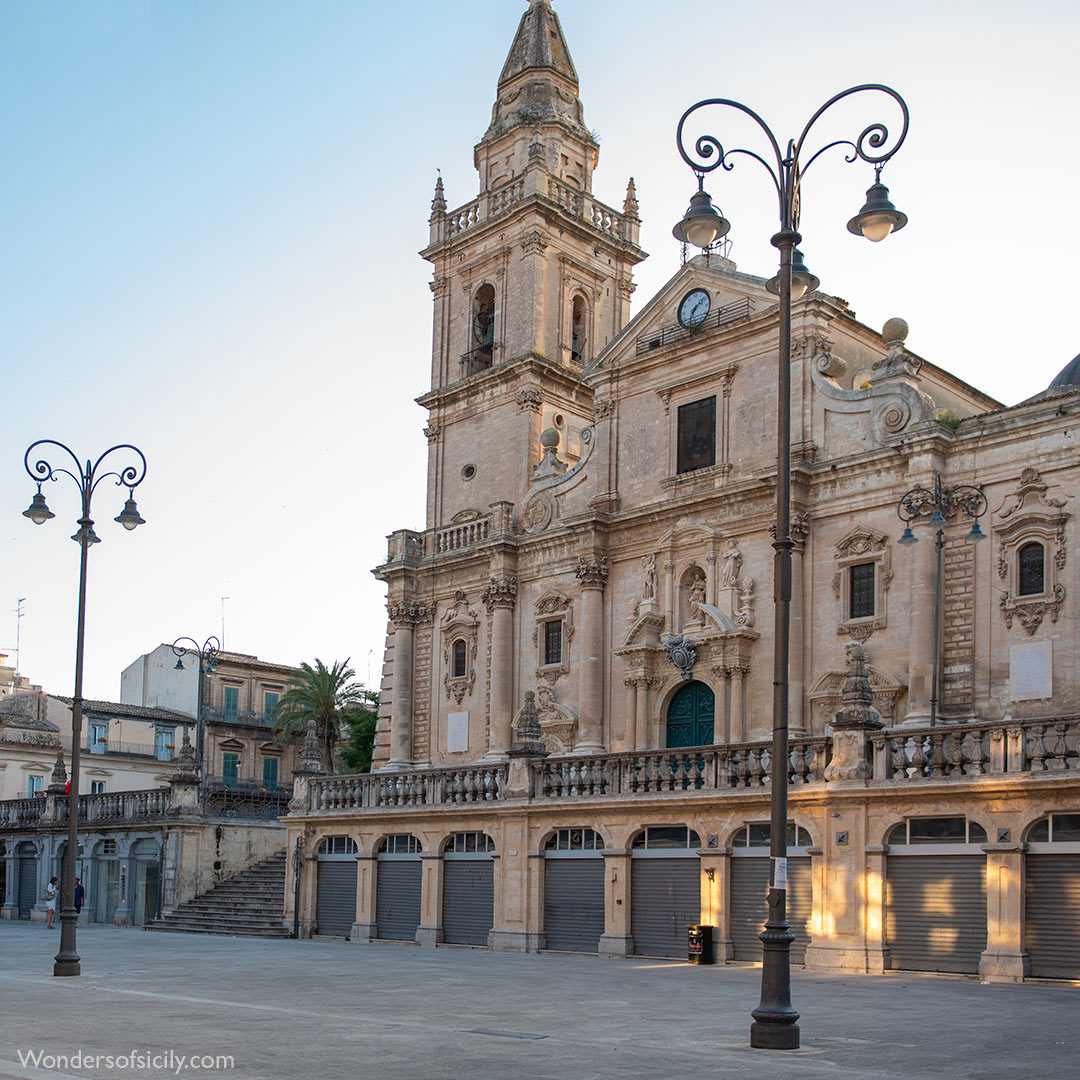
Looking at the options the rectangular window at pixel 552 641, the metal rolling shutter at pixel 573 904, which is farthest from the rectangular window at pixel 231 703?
the metal rolling shutter at pixel 573 904

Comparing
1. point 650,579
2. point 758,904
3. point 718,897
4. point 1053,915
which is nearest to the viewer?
point 1053,915

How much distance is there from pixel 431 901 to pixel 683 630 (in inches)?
412

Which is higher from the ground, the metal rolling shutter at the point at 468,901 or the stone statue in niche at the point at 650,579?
the stone statue in niche at the point at 650,579

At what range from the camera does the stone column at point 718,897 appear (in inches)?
1043

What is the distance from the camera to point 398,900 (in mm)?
34125

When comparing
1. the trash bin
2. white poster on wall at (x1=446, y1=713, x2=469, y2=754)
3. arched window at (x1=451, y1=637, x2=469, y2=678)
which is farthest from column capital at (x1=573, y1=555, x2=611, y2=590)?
the trash bin

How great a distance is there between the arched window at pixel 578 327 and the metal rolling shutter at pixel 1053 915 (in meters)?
29.2

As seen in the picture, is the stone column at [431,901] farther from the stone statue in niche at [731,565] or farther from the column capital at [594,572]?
the stone statue in niche at [731,565]

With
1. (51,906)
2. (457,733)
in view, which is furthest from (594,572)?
(51,906)

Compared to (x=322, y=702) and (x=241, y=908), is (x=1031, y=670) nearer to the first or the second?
(x=241, y=908)

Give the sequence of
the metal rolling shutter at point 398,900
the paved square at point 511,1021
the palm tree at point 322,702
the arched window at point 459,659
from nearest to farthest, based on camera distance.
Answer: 1. the paved square at point 511,1021
2. the metal rolling shutter at point 398,900
3. the arched window at point 459,659
4. the palm tree at point 322,702

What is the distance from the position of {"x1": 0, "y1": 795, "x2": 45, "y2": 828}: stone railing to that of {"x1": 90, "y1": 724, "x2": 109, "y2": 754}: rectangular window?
17.7m

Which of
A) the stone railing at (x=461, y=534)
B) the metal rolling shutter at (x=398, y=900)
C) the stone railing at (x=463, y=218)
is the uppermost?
the stone railing at (x=463, y=218)

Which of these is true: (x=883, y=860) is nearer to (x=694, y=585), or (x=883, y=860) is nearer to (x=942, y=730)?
(x=942, y=730)
